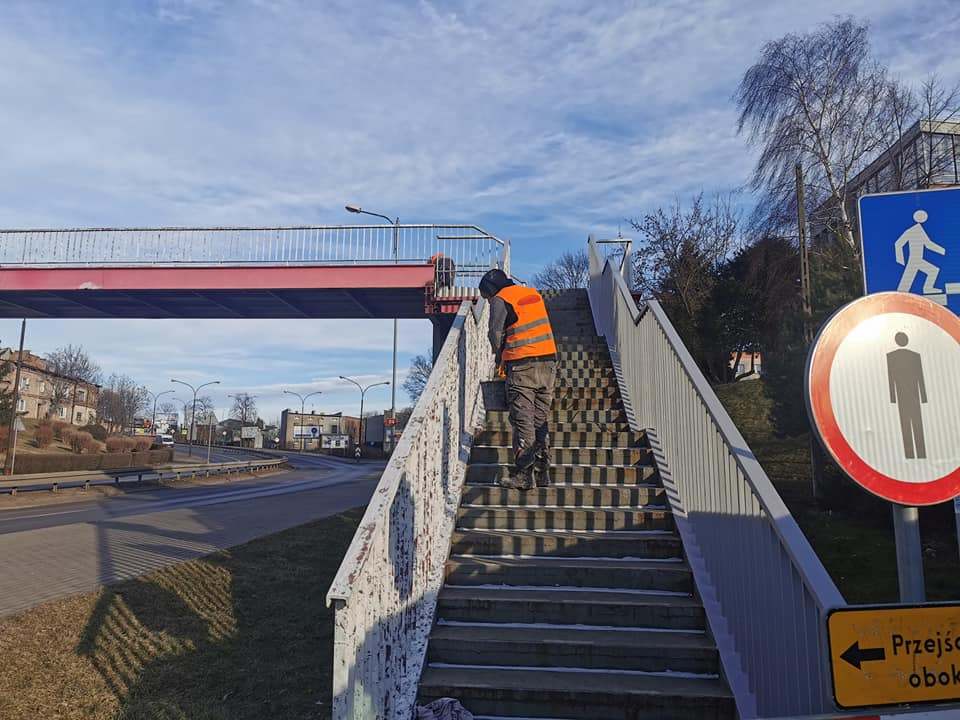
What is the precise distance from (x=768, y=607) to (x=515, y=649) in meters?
1.45

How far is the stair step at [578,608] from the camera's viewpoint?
3967 millimetres

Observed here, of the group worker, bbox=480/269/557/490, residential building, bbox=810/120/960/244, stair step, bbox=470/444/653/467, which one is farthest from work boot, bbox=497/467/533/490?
residential building, bbox=810/120/960/244

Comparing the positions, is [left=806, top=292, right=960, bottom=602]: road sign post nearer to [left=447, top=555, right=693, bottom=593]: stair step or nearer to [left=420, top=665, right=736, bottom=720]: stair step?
[left=420, top=665, right=736, bottom=720]: stair step

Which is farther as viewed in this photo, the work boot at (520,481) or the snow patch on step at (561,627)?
the work boot at (520,481)

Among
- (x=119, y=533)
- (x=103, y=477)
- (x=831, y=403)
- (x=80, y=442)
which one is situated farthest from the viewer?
(x=80, y=442)

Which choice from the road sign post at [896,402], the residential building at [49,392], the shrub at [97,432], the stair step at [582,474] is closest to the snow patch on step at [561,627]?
the stair step at [582,474]

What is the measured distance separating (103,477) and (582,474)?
1164 inches

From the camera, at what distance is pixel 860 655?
1675mm

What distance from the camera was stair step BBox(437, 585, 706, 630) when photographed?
397cm

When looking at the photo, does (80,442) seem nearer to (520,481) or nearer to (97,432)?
(97,432)

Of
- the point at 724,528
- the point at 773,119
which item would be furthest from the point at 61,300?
the point at 773,119

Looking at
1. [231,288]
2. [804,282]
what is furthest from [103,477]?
[804,282]

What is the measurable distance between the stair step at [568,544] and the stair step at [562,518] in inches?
4.7

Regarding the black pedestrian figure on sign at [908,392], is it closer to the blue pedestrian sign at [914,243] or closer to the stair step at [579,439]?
the blue pedestrian sign at [914,243]
